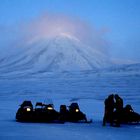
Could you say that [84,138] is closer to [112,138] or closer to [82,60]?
[112,138]

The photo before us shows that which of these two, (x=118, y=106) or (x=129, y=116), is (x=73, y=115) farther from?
(x=118, y=106)

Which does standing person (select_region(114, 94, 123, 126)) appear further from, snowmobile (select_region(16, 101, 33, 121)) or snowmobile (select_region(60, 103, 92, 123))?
snowmobile (select_region(16, 101, 33, 121))

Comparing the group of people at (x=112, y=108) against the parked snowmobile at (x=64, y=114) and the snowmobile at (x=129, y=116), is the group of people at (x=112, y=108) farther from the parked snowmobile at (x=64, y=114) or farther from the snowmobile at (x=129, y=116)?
the parked snowmobile at (x=64, y=114)

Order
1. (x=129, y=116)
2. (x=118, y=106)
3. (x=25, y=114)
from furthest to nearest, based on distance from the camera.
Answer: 1. (x=25, y=114)
2. (x=129, y=116)
3. (x=118, y=106)

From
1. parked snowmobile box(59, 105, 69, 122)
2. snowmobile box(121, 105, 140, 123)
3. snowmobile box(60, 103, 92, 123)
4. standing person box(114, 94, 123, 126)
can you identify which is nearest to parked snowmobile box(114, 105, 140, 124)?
snowmobile box(121, 105, 140, 123)

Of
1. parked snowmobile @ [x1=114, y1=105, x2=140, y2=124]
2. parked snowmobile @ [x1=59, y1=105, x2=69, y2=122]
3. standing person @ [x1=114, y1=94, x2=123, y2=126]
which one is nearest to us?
standing person @ [x1=114, y1=94, x2=123, y2=126]

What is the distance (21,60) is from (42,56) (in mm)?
19062

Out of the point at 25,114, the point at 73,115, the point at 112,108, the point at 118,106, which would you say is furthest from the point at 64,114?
the point at 118,106

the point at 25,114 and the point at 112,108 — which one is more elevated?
the point at 112,108

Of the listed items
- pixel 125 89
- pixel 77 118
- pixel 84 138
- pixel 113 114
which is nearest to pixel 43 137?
pixel 84 138

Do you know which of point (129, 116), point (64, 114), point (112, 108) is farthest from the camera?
point (64, 114)

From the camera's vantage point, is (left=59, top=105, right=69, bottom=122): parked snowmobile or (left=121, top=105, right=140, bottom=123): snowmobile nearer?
(left=121, top=105, right=140, bottom=123): snowmobile

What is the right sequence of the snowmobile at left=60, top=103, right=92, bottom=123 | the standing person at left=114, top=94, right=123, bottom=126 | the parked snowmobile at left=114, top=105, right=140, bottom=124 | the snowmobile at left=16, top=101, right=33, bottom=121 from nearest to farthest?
the standing person at left=114, top=94, right=123, bottom=126, the parked snowmobile at left=114, top=105, right=140, bottom=124, the snowmobile at left=16, top=101, right=33, bottom=121, the snowmobile at left=60, top=103, right=92, bottom=123

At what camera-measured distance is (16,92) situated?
58344 mm
